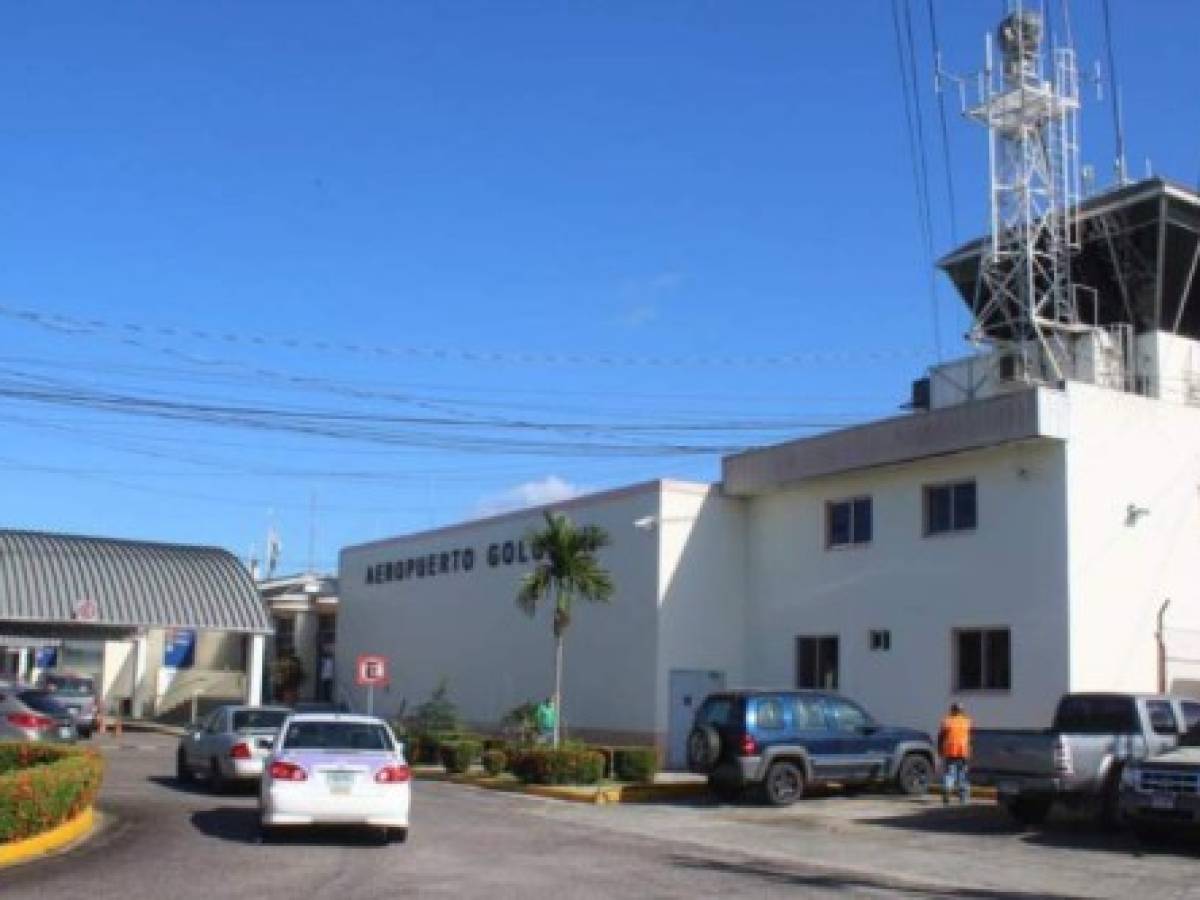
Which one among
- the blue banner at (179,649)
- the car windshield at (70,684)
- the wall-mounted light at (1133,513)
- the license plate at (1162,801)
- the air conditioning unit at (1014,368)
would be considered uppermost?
the air conditioning unit at (1014,368)

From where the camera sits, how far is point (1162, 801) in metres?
17.1

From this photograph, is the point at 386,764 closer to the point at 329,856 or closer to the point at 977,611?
the point at 329,856

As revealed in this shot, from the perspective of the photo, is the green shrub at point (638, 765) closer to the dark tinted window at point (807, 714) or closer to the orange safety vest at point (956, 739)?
the dark tinted window at point (807, 714)

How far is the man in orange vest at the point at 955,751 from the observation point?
22.8 m

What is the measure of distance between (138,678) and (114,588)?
29.6 ft

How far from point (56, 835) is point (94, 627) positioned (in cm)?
3483

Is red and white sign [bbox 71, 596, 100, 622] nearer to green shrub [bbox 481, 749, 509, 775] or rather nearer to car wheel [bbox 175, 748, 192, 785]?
car wheel [bbox 175, 748, 192, 785]

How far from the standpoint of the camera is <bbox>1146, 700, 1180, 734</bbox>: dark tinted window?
19781 millimetres

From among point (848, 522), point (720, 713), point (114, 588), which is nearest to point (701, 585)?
point (848, 522)

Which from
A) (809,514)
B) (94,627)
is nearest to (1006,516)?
(809,514)

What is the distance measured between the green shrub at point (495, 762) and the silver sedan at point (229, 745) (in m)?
5.40

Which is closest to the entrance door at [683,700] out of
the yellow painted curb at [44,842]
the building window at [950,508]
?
→ the building window at [950,508]

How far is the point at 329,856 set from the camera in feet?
48.8

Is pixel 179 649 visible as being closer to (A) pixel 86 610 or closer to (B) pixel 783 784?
(A) pixel 86 610
